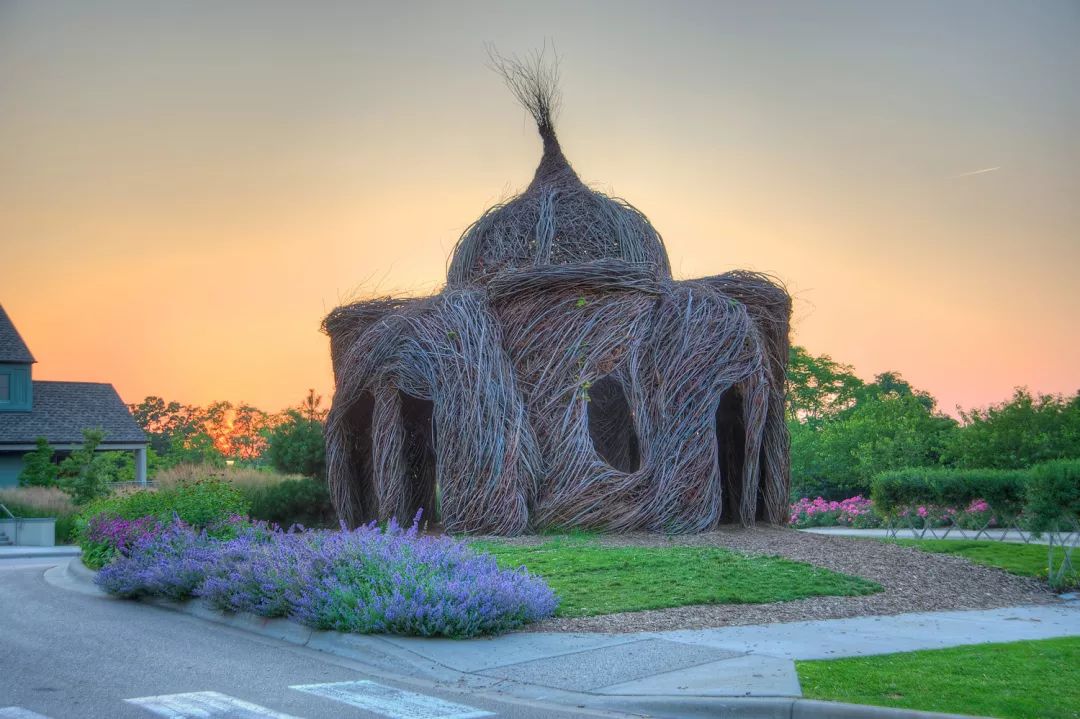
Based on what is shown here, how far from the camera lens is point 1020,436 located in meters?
26.4

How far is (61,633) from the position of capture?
9.20 meters

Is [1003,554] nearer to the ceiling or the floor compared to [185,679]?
nearer to the ceiling

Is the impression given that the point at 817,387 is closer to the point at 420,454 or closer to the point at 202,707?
the point at 420,454

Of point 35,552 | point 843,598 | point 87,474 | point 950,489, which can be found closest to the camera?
point 843,598

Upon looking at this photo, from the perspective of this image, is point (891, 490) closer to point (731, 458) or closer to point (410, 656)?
point (731, 458)

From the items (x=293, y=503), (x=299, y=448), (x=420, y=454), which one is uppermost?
(x=299, y=448)

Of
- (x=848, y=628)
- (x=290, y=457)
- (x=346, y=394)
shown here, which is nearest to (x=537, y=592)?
(x=848, y=628)

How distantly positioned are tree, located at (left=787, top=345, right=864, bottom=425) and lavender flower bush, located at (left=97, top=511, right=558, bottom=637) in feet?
139

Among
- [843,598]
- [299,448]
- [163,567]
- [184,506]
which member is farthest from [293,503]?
[843,598]

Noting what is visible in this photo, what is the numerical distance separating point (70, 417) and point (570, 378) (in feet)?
83.7

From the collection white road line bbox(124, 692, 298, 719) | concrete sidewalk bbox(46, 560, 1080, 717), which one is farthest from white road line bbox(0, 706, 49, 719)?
concrete sidewalk bbox(46, 560, 1080, 717)

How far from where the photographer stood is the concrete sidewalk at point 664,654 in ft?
21.3

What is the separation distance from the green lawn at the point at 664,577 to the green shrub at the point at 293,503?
976cm

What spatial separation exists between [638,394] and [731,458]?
4.31m
